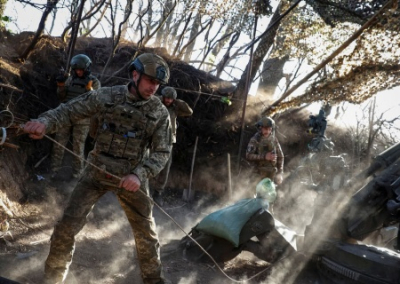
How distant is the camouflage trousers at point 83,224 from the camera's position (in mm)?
3287

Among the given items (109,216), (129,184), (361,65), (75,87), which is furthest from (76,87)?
(361,65)

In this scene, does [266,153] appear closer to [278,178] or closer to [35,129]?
[278,178]

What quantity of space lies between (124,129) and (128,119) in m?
0.09

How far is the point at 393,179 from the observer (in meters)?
4.37

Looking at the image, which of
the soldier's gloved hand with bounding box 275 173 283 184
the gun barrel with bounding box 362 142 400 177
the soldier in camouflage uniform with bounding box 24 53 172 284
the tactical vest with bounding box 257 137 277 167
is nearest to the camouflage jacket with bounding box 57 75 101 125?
the tactical vest with bounding box 257 137 277 167

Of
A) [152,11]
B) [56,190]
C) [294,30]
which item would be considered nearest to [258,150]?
[56,190]

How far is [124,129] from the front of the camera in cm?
328

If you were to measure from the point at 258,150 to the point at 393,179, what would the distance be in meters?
2.95

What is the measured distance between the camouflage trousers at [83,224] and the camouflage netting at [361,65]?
5525 millimetres

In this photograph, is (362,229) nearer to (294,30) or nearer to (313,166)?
(313,166)

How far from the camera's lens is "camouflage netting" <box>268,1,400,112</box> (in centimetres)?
721

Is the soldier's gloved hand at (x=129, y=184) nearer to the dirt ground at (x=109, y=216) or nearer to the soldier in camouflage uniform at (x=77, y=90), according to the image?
the dirt ground at (x=109, y=216)

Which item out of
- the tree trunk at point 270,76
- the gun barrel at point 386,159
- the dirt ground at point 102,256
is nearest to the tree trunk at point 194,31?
the tree trunk at point 270,76

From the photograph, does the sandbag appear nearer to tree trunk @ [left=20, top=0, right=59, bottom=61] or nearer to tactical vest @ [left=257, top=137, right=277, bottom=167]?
tactical vest @ [left=257, top=137, right=277, bottom=167]
